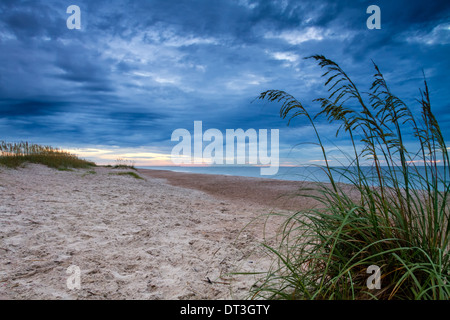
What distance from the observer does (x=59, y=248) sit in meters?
3.46

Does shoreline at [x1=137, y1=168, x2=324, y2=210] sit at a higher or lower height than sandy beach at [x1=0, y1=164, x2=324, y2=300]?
lower

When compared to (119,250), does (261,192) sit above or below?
below

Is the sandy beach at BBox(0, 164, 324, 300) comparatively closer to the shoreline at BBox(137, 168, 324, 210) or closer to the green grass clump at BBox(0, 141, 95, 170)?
the shoreline at BBox(137, 168, 324, 210)

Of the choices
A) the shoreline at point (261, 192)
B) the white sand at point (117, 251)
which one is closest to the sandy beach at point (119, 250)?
the white sand at point (117, 251)

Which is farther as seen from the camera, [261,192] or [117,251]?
[261,192]

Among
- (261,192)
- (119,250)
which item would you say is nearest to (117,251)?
(119,250)

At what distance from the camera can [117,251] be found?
360 centimetres

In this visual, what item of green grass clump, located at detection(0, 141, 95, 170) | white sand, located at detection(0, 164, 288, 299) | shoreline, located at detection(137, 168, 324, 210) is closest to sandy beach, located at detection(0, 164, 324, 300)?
white sand, located at detection(0, 164, 288, 299)

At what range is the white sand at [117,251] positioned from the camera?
2.68m

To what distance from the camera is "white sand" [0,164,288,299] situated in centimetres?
268

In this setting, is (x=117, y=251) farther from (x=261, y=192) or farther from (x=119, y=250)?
(x=261, y=192)

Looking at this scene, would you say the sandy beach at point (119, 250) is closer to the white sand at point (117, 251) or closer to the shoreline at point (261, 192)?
the white sand at point (117, 251)
